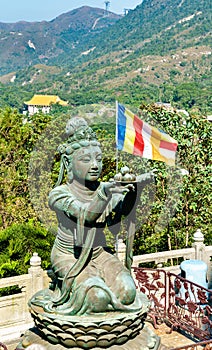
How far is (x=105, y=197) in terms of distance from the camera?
5320 millimetres

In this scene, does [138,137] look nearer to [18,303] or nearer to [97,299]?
[18,303]

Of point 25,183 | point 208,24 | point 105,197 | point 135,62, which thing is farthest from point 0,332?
point 208,24

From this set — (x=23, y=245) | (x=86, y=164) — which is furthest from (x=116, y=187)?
(x=23, y=245)

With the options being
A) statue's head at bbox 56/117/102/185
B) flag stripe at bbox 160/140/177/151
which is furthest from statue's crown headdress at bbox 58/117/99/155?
flag stripe at bbox 160/140/177/151

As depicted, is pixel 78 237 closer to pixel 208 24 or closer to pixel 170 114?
pixel 170 114

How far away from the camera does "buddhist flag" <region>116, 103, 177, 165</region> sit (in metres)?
8.43

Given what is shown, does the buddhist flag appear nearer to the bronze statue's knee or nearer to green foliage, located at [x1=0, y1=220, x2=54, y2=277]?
the bronze statue's knee

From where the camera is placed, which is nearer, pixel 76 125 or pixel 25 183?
pixel 76 125

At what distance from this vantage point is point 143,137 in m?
8.64

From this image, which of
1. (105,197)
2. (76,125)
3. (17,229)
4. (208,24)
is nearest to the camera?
(105,197)

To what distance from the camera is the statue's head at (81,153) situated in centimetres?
594

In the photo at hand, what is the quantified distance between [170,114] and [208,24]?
182 m

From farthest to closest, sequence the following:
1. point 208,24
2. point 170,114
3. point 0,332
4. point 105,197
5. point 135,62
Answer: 1. point 208,24
2. point 135,62
3. point 170,114
4. point 0,332
5. point 105,197

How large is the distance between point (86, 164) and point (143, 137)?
2.86m
